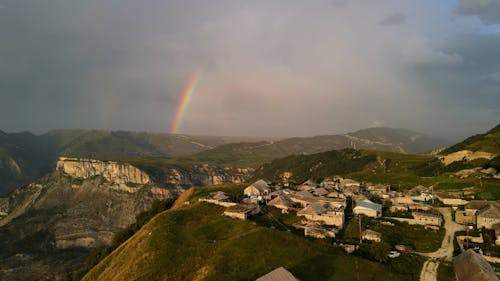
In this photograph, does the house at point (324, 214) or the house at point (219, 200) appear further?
the house at point (219, 200)

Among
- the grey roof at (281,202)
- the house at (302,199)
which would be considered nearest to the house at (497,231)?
the house at (302,199)

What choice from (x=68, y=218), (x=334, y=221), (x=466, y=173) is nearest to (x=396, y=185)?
(x=466, y=173)

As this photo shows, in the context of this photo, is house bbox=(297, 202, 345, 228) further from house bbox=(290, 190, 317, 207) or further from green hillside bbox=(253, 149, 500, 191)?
green hillside bbox=(253, 149, 500, 191)

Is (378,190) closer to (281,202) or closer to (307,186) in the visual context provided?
(307,186)

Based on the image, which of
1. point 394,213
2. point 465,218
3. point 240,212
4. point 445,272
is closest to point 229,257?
point 240,212

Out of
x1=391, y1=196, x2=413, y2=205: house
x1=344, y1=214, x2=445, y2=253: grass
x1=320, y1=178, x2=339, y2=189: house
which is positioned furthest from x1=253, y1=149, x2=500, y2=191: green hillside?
x1=344, y1=214, x2=445, y2=253: grass

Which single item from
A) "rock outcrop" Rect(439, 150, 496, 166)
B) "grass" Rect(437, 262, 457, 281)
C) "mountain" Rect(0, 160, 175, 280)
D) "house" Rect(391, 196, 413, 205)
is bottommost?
"mountain" Rect(0, 160, 175, 280)

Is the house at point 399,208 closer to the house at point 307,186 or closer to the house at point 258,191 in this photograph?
the house at point 307,186
